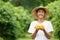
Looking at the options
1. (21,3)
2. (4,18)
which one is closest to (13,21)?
(4,18)

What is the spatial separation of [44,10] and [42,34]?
58cm

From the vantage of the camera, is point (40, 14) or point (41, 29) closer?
point (41, 29)

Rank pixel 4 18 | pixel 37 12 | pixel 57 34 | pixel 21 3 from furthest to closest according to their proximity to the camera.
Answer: pixel 21 3
pixel 4 18
pixel 57 34
pixel 37 12

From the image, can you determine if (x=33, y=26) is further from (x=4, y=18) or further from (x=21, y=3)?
(x=21, y=3)

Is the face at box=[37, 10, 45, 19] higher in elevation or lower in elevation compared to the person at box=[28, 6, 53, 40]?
higher

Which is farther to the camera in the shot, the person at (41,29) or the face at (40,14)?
the face at (40,14)

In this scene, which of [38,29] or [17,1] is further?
[17,1]

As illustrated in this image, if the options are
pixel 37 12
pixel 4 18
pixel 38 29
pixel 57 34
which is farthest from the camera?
pixel 4 18

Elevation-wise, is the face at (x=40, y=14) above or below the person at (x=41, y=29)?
above

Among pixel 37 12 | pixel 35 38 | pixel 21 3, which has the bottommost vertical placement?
pixel 21 3

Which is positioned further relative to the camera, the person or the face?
the face

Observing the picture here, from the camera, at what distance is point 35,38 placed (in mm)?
5688

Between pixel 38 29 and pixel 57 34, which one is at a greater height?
pixel 38 29

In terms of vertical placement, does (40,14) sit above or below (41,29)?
above
